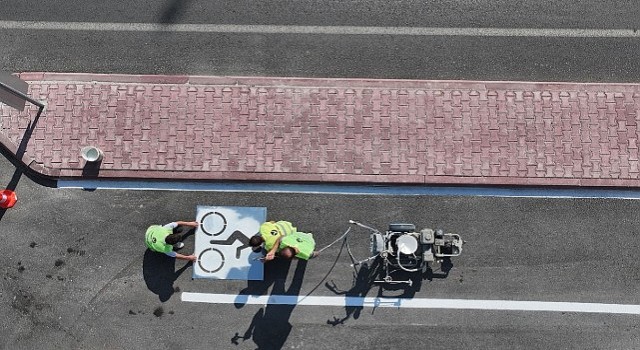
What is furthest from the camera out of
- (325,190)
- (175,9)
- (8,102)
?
(175,9)

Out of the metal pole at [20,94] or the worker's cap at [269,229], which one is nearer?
the metal pole at [20,94]

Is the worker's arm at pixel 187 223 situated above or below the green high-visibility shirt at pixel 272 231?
above

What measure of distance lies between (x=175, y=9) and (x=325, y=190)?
17.3 feet

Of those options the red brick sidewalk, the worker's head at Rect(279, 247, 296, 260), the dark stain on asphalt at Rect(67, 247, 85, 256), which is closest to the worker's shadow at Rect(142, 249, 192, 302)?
the dark stain on asphalt at Rect(67, 247, 85, 256)

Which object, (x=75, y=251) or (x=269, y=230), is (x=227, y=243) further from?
(x=75, y=251)

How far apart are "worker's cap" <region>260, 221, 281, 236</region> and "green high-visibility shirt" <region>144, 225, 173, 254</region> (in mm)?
1842

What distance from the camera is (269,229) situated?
365 inches

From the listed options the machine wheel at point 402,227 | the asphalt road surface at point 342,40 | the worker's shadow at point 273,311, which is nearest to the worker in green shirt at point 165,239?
the worker's shadow at point 273,311

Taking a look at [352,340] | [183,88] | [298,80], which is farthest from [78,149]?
[352,340]

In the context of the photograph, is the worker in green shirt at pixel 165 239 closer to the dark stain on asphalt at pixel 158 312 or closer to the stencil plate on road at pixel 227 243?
the stencil plate on road at pixel 227 243

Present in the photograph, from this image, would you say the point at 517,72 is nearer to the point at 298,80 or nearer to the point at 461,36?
the point at 461,36

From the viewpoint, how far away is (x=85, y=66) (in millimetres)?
10688

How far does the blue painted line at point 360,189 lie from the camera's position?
10078mm

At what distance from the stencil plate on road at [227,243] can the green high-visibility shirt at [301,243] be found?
100cm
